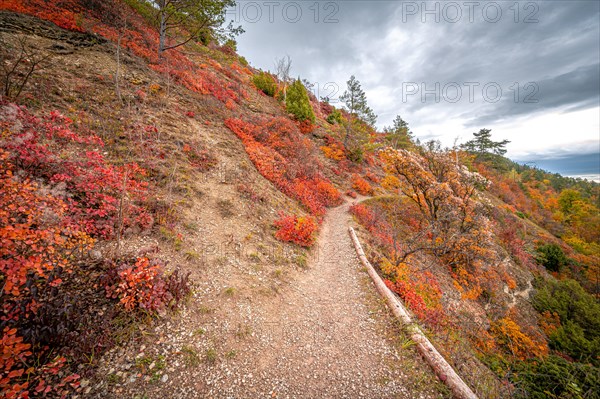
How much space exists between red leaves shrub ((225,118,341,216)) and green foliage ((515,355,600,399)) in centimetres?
1043

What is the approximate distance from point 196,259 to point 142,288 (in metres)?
1.72

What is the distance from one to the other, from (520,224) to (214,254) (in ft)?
135

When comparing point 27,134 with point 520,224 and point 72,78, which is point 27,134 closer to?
point 72,78

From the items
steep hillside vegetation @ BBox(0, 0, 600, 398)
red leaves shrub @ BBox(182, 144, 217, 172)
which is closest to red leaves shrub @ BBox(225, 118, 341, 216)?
steep hillside vegetation @ BBox(0, 0, 600, 398)

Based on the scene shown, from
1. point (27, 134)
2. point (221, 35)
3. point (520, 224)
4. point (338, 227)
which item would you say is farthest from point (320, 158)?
point (520, 224)

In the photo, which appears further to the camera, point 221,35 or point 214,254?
point 221,35

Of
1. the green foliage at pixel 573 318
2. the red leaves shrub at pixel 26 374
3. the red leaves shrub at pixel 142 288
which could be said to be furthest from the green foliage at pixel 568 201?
the red leaves shrub at pixel 26 374

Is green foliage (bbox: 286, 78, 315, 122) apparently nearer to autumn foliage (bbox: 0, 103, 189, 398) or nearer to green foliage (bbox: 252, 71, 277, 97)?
green foliage (bbox: 252, 71, 277, 97)

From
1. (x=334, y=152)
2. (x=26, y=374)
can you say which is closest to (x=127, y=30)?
(x=334, y=152)

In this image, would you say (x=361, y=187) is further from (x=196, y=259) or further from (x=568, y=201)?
(x=568, y=201)

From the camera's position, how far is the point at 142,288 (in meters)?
4.57

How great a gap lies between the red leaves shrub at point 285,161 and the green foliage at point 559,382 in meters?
10.4

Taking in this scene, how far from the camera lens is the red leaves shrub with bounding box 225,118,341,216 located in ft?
45.3

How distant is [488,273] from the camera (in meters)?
15.5
